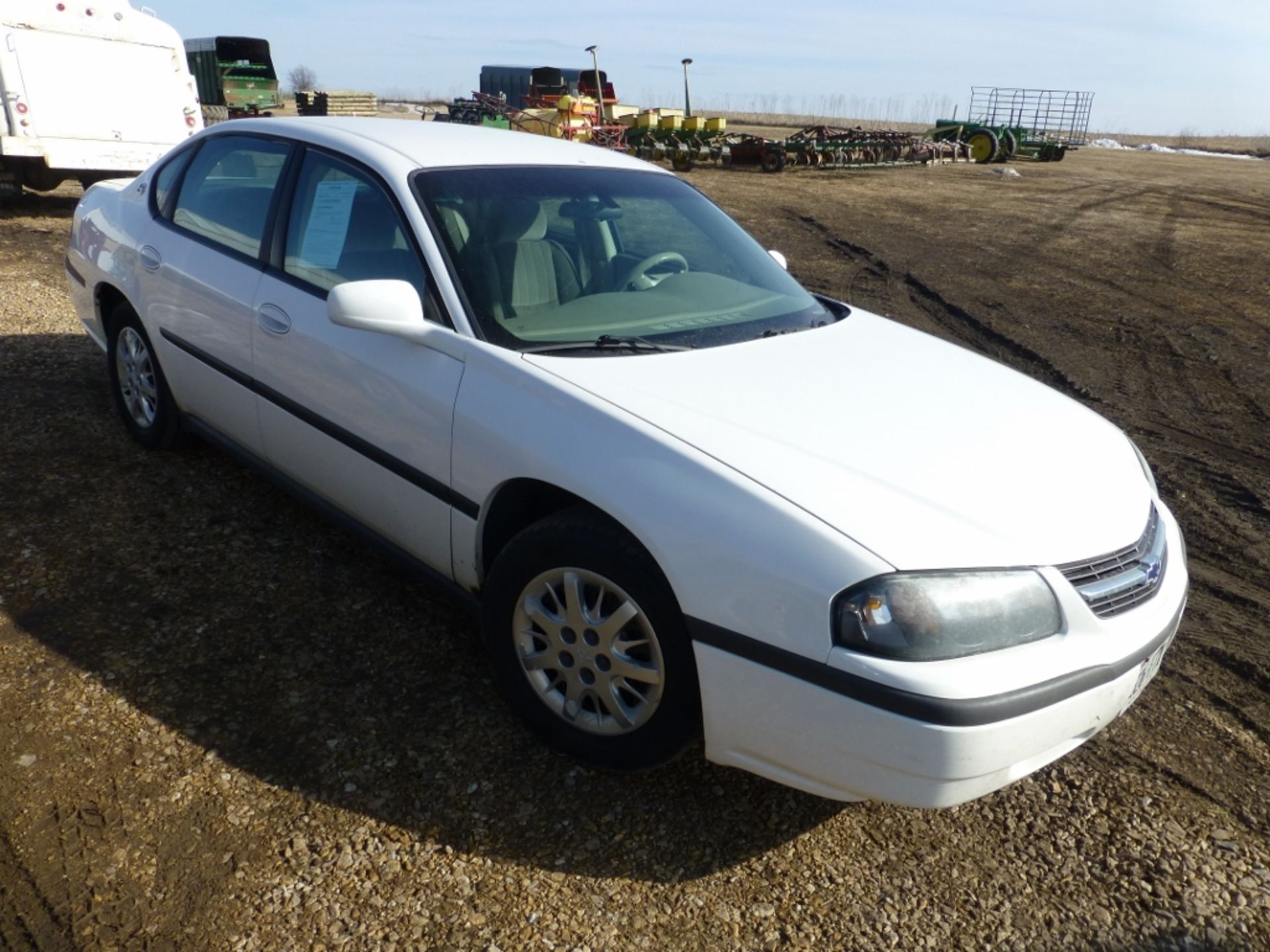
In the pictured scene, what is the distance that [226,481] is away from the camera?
462 centimetres

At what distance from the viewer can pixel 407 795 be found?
274 centimetres

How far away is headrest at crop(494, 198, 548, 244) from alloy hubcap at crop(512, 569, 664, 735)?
119 centimetres

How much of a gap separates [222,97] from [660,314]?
1140 inches

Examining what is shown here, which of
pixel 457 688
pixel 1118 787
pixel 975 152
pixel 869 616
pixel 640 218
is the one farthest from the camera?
pixel 975 152

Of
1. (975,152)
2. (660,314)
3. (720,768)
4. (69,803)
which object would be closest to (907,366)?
(660,314)

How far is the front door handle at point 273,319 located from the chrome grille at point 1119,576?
2.60 m

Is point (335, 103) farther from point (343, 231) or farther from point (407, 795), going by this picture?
point (407, 795)

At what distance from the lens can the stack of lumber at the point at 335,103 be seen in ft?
113

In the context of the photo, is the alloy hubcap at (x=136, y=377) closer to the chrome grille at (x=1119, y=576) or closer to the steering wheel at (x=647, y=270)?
the steering wheel at (x=647, y=270)

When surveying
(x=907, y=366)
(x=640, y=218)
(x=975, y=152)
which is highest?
(x=640, y=218)

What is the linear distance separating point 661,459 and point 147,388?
324 centimetres

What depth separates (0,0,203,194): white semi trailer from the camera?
1062cm

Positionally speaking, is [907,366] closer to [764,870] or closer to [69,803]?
[764,870]

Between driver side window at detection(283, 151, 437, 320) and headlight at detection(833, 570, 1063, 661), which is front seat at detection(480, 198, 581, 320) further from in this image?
headlight at detection(833, 570, 1063, 661)
